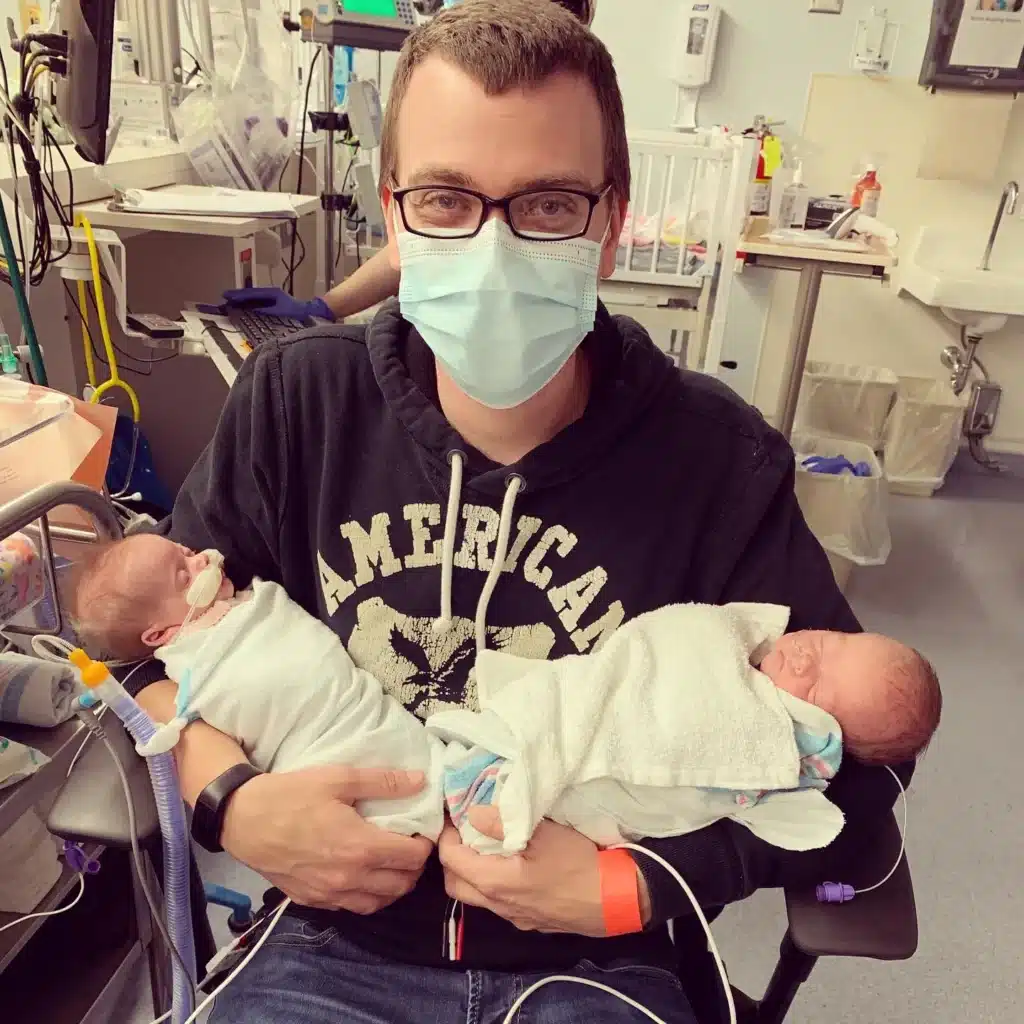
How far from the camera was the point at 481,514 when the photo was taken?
3.18 ft

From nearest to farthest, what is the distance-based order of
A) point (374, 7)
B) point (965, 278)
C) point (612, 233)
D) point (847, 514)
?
point (612, 233), point (374, 7), point (847, 514), point (965, 278)

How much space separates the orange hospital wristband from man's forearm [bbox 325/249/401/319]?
67.9 inches

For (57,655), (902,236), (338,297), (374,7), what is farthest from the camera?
(902,236)

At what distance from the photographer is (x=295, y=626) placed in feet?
3.31

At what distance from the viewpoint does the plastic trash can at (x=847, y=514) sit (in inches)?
107

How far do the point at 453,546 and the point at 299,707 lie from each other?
0.79ft

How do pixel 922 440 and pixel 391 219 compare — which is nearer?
pixel 391 219

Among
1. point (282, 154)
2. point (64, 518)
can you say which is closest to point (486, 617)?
point (64, 518)

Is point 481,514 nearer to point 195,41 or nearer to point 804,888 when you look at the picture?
point 804,888

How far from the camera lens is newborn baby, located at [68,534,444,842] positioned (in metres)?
0.93

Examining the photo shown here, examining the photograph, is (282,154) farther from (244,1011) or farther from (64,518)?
(244,1011)

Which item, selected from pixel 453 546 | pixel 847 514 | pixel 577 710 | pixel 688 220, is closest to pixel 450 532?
pixel 453 546

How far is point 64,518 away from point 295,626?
1.49 feet

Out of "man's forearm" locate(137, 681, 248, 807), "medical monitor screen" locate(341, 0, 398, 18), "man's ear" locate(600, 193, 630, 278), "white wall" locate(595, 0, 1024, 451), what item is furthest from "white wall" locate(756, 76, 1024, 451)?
"man's forearm" locate(137, 681, 248, 807)
